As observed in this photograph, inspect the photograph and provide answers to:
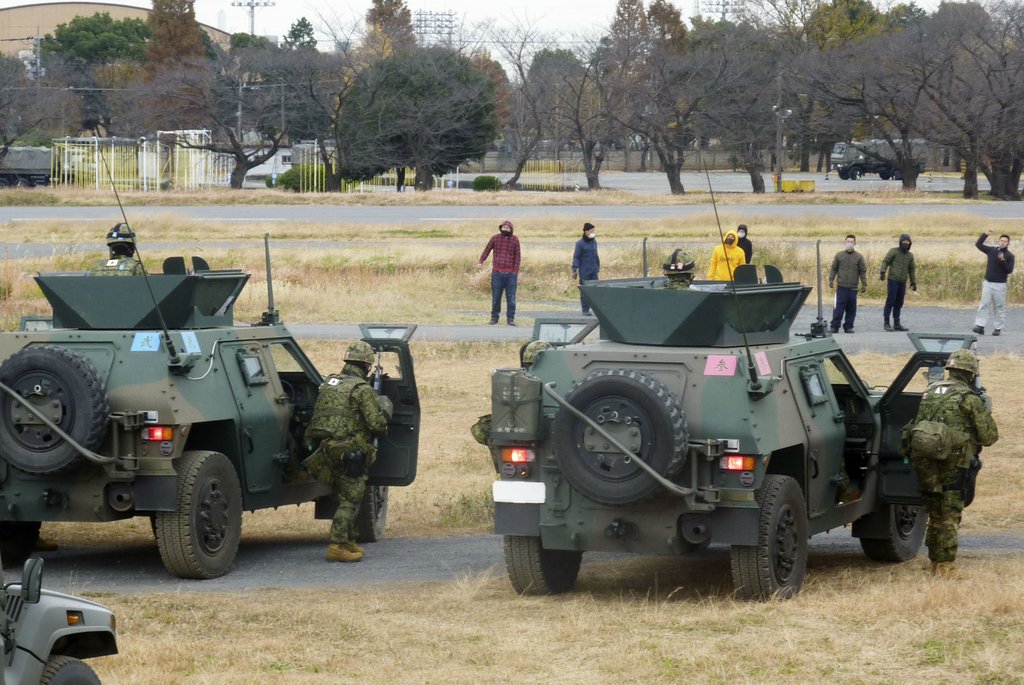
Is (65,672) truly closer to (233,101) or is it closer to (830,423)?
(830,423)

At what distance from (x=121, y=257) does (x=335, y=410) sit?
289cm

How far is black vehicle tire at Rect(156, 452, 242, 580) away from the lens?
10.8m

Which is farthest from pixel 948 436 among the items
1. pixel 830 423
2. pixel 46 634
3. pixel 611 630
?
pixel 46 634

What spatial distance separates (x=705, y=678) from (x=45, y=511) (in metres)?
5.23

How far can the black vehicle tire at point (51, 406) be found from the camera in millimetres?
10539

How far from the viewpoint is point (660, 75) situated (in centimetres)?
6481

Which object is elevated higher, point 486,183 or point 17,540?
point 486,183

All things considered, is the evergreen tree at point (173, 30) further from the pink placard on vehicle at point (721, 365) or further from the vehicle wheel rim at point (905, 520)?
the pink placard on vehicle at point (721, 365)

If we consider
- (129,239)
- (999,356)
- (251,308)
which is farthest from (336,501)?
(251,308)

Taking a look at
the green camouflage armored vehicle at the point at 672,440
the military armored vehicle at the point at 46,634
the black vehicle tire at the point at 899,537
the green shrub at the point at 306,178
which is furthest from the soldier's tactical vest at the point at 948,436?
the green shrub at the point at 306,178

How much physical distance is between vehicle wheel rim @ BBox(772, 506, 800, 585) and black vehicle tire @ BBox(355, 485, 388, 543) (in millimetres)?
3909

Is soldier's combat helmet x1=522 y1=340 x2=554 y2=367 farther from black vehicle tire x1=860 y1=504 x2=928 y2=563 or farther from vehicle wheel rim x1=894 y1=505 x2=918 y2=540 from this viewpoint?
vehicle wheel rim x1=894 y1=505 x2=918 y2=540

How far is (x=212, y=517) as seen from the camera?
1113cm

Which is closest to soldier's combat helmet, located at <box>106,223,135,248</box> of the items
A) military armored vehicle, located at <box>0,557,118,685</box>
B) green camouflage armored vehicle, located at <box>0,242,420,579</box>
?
green camouflage armored vehicle, located at <box>0,242,420,579</box>
